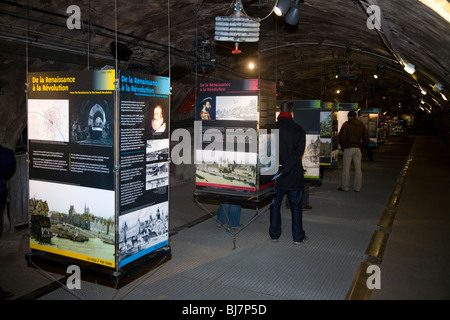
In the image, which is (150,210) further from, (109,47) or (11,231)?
(109,47)

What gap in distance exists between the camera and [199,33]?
8812mm

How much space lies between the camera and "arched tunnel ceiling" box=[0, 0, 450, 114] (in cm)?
569

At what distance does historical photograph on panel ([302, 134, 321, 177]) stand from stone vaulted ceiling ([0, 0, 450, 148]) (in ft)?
8.76

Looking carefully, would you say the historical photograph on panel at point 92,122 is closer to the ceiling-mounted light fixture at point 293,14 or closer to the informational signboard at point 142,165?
the informational signboard at point 142,165

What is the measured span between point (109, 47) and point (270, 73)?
9.49 meters

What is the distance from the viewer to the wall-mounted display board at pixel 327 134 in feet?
34.2

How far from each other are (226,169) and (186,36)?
17.4ft

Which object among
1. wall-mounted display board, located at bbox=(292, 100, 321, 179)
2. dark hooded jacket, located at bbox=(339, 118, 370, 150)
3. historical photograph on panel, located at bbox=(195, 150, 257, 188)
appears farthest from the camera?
dark hooded jacket, located at bbox=(339, 118, 370, 150)

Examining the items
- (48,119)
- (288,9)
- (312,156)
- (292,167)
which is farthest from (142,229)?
(312,156)

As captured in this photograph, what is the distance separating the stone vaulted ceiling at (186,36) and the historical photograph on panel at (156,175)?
3.82 feet

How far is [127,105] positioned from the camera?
12.0 feet

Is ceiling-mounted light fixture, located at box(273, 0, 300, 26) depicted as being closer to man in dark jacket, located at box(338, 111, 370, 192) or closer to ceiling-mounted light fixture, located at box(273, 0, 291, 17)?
ceiling-mounted light fixture, located at box(273, 0, 291, 17)

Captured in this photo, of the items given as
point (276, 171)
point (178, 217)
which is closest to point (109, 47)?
point (178, 217)
